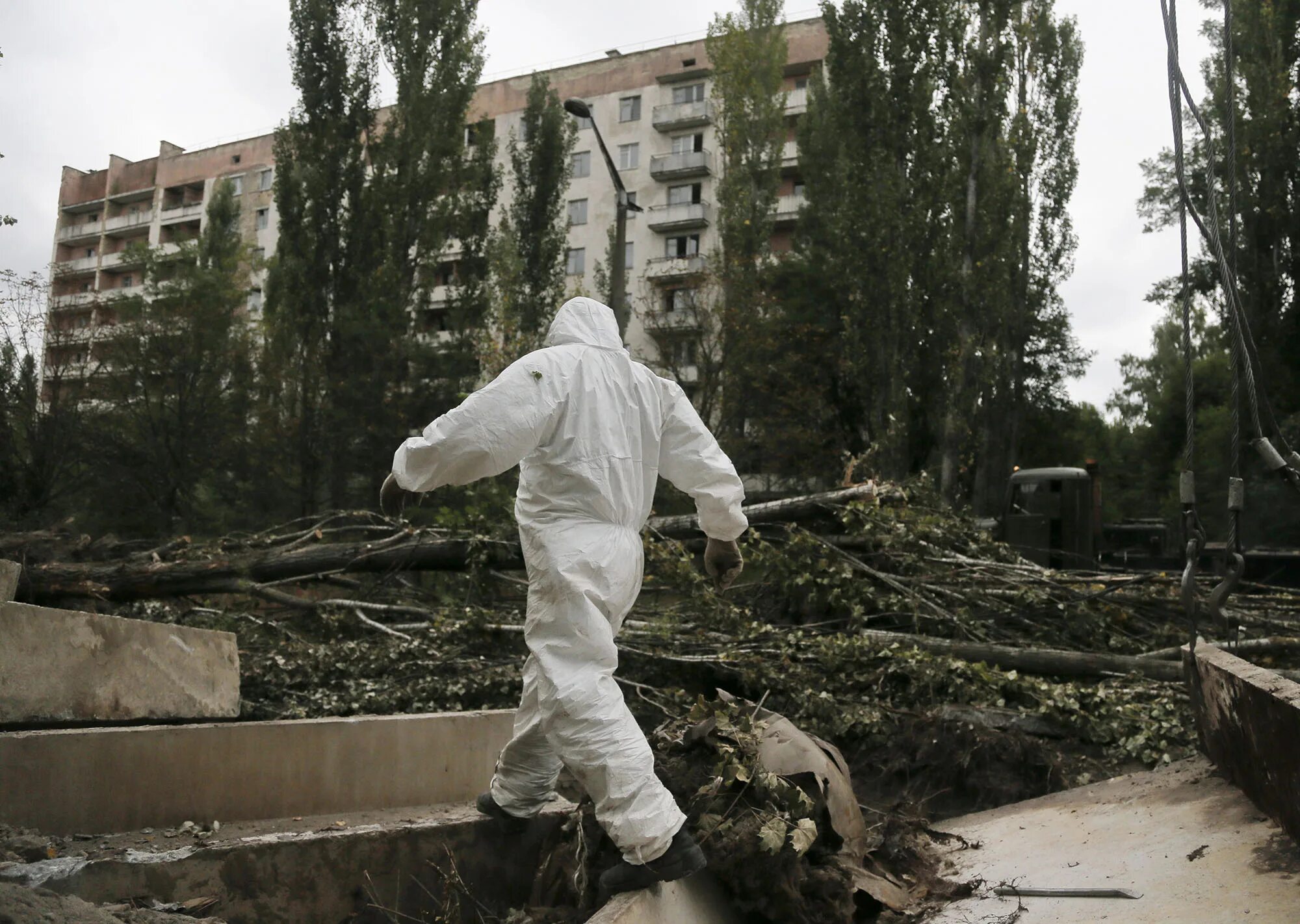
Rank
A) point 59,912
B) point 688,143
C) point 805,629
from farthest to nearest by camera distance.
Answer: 1. point 688,143
2. point 805,629
3. point 59,912

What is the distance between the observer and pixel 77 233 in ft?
170

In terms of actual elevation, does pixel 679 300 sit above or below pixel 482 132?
below

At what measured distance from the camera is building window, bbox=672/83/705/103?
1412 inches

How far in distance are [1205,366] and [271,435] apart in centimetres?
2652

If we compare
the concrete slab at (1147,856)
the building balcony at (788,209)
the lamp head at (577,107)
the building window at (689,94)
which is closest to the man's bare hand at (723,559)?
the concrete slab at (1147,856)

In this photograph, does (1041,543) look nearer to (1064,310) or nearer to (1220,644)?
(1220,644)

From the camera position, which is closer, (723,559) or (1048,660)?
(723,559)

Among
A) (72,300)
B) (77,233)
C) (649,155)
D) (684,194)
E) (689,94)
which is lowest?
(72,300)

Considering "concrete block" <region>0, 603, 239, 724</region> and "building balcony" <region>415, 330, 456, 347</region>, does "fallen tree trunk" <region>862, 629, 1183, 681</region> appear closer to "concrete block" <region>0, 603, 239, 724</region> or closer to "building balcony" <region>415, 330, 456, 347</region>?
"concrete block" <region>0, 603, 239, 724</region>

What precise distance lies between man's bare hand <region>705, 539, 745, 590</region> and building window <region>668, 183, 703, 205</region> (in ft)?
108

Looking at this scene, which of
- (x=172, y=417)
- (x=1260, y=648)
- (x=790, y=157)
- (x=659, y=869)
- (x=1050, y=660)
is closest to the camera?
(x=659, y=869)

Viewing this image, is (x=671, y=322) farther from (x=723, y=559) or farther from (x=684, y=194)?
(x=723, y=559)

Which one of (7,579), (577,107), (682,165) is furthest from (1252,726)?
(682,165)

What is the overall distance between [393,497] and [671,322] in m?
21.5
